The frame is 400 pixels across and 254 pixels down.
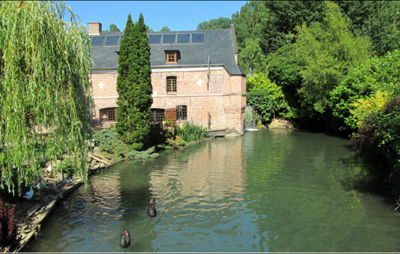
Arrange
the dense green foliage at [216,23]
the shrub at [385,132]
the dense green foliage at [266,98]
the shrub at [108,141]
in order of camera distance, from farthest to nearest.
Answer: the dense green foliage at [216,23] < the dense green foliage at [266,98] < the shrub at [108,141] < the shrub at [385,132]

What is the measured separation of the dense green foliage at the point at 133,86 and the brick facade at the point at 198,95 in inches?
344

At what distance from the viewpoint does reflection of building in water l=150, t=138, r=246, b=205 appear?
9928 mm

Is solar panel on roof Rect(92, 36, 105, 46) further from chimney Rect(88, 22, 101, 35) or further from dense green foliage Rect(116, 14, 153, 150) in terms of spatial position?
dense green foliage Rect(116, 14, 153, 150)

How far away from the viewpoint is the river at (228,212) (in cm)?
672

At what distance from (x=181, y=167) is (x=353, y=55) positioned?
15273mm

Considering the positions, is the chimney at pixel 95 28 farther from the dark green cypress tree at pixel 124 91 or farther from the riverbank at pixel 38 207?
the riverbank at pixel 38 207

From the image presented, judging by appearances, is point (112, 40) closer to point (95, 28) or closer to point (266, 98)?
point (95, 28)

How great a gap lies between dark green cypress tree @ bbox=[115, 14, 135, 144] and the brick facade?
8.78 metres

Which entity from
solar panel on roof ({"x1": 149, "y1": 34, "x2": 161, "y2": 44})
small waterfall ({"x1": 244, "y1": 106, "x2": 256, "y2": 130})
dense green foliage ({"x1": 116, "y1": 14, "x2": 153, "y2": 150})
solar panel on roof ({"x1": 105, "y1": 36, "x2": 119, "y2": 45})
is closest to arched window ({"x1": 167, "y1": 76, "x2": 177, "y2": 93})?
solar panel on roof ({"x1": 149, "y1": 34, "x2": 161, "y2": 44})

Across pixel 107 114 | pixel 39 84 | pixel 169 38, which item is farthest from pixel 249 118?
pixel 39 84

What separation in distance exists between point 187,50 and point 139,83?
11.2 meters

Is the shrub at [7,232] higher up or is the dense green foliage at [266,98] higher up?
the dense green foliage at [266,98]

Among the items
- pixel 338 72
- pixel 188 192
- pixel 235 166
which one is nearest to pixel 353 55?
pixel 338 72

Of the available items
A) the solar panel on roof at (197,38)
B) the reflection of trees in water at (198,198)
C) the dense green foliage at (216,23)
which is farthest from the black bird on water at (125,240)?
the dense green foliage at (216,23)
